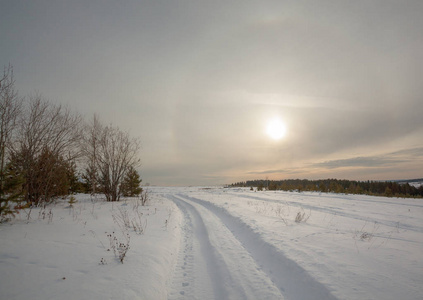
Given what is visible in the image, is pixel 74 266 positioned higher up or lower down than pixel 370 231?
higher up

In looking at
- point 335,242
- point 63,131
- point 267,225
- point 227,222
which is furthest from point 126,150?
point 335,242

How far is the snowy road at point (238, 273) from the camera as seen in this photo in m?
3.51

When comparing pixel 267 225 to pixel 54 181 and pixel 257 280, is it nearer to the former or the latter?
pixel 257 280

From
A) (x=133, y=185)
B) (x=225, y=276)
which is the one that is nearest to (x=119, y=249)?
(x=225, y=276)

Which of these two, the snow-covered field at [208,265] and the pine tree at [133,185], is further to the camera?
the pine tree at [133,185]

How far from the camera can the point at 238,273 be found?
420 centimetres

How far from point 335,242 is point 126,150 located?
1745 cm

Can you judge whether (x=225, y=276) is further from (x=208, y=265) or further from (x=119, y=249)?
(x=119, y=249)

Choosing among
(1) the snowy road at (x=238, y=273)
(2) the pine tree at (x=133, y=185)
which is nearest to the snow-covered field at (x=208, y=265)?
(1) the snowy road at (x=238, y=273)

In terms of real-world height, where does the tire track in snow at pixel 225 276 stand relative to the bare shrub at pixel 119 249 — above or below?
below

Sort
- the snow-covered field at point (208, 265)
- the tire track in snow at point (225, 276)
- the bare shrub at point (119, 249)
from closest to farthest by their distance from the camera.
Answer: the snow-covered field at point (208, 265), the tire track in snow at point (225, 276), the bare shrub at point (119, 249)

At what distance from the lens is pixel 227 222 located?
9.55m

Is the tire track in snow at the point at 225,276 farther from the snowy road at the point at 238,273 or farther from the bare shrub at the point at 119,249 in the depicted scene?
the bare shrub at the point at 119,249

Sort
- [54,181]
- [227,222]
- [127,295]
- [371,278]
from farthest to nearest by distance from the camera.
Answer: [54,181] → [227,222] → [371,278] → [127,295]
